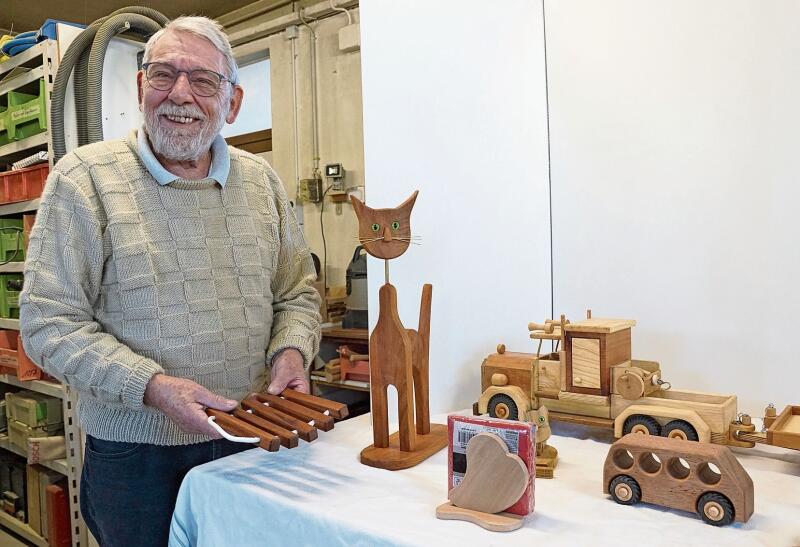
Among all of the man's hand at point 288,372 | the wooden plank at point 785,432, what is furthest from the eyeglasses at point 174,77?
the wooden plank at point 785,432

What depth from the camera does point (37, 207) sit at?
2297 mm

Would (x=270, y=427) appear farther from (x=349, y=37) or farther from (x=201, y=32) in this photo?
(x=349, y=37)

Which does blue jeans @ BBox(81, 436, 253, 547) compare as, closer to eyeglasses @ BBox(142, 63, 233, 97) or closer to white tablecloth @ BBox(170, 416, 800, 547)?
white tablecloth @ BBox(170, 416, 800, 547)

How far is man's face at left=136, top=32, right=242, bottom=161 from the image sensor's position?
3.82 feet

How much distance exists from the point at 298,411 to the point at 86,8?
148 inches

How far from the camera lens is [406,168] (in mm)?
1432

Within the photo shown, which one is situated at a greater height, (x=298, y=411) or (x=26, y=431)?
(x=298, y=411)

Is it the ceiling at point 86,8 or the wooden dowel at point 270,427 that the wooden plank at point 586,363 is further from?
the ceiling at point 86,8

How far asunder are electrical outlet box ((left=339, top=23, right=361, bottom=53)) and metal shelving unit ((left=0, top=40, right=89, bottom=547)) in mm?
1481

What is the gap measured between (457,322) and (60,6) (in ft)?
11.7

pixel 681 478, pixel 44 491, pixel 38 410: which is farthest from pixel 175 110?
pixel 44 491

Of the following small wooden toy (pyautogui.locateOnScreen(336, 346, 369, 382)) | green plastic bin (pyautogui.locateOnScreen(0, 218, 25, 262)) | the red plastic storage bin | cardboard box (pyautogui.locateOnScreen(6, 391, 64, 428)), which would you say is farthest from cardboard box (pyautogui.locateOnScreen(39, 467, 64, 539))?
small wooden toy (pyautogui.locateOnScreen(336, 346, 369, 382))

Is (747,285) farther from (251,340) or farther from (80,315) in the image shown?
(80,315)

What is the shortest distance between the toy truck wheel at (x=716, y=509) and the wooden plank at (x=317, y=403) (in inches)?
20.1
